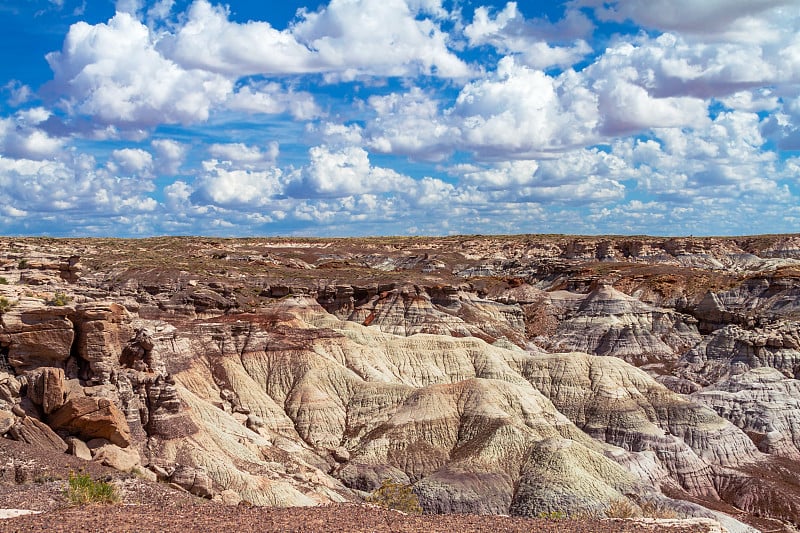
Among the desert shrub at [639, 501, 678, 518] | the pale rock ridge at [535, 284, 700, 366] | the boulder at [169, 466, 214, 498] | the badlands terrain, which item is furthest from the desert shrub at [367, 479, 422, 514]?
the pale rock ridge at [535, 284, 700, 366]

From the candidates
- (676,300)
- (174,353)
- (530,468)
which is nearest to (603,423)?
(530,468)

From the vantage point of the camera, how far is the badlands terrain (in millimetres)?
28391

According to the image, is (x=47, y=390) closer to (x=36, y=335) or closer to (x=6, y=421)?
(x=6, y=421)

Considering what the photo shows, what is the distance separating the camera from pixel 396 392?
179 feet

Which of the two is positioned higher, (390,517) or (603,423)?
(390,517)

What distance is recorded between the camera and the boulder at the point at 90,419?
26453mm

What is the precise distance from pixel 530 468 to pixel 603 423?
49.4 feet

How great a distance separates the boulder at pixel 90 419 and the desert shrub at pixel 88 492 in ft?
19.0

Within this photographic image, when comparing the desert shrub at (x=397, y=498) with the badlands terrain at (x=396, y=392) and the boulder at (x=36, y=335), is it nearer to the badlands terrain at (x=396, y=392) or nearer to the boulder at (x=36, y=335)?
the badlands terrain at (x=396, y=392)

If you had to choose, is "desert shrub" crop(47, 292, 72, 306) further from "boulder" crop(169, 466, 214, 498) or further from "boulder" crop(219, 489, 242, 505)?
"boulder" crop(219, 489, 242, 505)

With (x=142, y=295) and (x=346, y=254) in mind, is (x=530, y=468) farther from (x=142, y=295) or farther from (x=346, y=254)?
(x=346, y=254)

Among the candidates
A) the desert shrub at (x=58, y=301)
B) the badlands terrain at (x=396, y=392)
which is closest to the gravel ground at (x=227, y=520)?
the badlands terrain at (x=396, y=392)

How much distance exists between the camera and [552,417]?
2085 inches

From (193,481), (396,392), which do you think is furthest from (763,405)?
(193,481)
